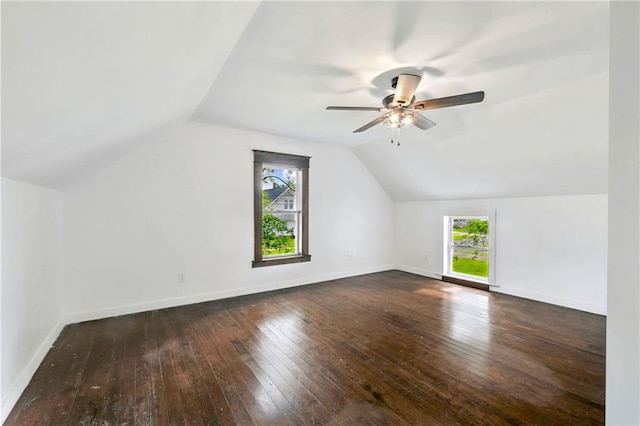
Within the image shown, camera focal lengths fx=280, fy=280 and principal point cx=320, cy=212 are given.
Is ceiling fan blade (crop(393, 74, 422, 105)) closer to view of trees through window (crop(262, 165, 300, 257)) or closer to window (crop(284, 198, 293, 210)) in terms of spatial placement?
view of trees through window (crop(262, 165, 300, 257))

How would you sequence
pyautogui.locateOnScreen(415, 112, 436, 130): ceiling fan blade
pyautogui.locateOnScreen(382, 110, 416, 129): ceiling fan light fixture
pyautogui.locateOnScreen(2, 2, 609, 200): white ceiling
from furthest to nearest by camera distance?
pyautogui.locateOnScreen(415, 112, 436, 130): ceiling fan blade, pyautogui.locateOnScreen(382, 110, 416, 129): ceiling fan light fixture, pyautogui.locateOnScreen(2, 2, 609, 200): white ceiling

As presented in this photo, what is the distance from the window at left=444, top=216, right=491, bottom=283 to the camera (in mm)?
4762

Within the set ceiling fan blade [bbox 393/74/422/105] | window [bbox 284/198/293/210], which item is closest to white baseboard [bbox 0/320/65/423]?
window [bbox 284/198/293/210]

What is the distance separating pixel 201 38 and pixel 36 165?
1.50 meters

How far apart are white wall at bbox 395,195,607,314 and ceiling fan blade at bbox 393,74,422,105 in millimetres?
2999

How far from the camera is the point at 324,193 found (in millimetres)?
5094

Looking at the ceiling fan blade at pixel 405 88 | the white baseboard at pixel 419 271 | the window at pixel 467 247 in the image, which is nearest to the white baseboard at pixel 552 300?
the window at pixel 467 247

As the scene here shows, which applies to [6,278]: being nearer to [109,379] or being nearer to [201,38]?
[109,379]

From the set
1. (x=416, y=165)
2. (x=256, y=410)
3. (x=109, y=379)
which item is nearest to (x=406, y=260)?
(x=416, y=165)

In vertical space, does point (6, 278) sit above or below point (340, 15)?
A: below

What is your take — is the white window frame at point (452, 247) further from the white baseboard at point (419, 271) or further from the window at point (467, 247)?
the white baseboard at point (419, 271)

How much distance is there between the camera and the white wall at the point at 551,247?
351 centimetres

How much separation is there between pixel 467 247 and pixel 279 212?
11.1 feet

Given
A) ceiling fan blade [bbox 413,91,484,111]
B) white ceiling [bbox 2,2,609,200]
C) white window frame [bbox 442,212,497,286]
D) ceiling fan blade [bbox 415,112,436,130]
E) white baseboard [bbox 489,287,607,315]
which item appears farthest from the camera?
white window frame [bbox 442,212,497,286]
